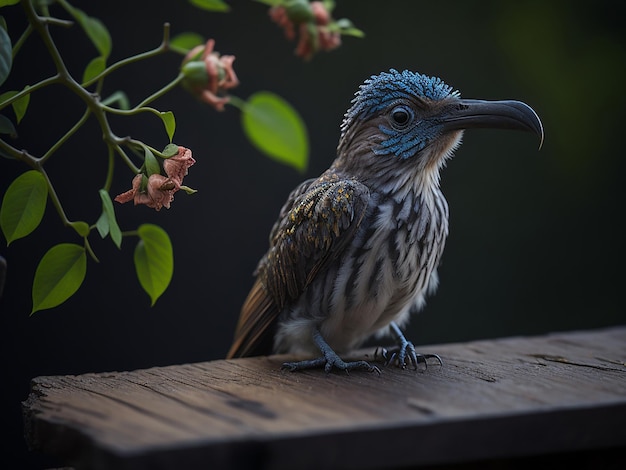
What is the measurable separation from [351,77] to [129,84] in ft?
2.65

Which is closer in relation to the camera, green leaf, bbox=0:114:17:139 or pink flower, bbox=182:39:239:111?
pink flower, bbox=182:39:239:111

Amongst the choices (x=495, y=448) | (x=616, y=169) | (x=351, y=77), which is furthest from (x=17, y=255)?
(x=616, y=169)

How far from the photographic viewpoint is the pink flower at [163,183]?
→ 4.66 ft

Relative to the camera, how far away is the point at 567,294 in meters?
3.81

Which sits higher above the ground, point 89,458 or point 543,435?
point 543,435

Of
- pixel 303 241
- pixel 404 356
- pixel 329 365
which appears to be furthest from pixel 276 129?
pixel 404 356

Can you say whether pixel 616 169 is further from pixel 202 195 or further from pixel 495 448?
pixel 495 448

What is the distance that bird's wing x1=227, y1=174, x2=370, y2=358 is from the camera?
1847 millimetres

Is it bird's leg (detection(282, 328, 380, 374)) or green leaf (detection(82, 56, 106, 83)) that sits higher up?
green leaf (detection(82, 56, 106, 83))

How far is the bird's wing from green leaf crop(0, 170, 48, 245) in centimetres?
63

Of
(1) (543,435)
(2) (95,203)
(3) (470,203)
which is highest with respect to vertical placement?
(3) (470,203)

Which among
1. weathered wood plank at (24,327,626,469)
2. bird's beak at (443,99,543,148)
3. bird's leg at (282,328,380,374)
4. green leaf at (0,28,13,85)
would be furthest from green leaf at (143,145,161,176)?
bird's beak at (443,99,543,148)

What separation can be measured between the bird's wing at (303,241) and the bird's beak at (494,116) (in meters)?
0.26

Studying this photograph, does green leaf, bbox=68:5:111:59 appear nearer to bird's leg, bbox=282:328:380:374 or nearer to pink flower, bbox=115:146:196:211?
pink flower, bbox=115:146:196:211
